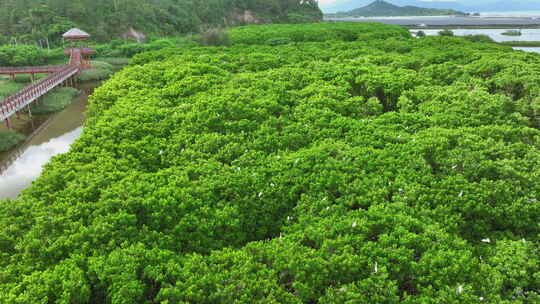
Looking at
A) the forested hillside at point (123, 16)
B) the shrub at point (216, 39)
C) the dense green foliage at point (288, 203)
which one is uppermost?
the forested hillside at point (123, 16)

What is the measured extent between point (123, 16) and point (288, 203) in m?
64.7

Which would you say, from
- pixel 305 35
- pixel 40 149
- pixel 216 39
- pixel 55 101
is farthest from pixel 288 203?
pixel 305 35

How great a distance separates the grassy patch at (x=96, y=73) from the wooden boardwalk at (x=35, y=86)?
30.2 inches

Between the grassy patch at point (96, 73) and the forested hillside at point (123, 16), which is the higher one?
the forested hillside at point (123, 16)

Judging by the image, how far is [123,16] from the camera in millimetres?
61031

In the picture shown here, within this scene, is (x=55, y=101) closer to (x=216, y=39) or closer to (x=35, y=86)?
(x=35, y=86)

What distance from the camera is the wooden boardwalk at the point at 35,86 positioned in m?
20.8

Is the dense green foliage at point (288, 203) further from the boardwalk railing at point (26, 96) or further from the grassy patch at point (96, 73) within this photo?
the grassy patch at point (96, 73)

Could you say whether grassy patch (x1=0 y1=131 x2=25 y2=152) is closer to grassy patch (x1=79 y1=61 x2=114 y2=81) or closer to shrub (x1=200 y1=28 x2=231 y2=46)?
shrub (x1=200 y1=28 x2=231 y2=46)

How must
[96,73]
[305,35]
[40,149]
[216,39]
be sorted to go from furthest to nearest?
[96,73] → [305,35] → [216,39] → [40,149]

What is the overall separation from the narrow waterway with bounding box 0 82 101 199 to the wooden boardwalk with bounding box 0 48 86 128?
195 cm

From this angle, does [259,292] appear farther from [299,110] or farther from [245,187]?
[299,110]

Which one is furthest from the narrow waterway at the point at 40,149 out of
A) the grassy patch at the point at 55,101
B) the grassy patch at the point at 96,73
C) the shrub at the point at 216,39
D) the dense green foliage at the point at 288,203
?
the shrub at the point at 216,39

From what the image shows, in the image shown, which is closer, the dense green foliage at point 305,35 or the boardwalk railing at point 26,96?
the boardwalk railing at point 26,96
